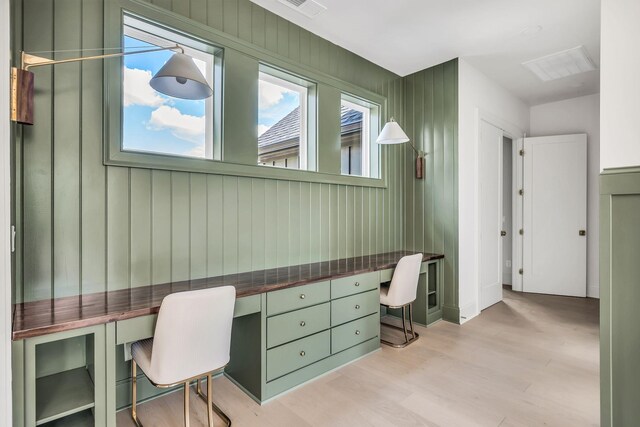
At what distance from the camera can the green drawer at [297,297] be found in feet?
7.13

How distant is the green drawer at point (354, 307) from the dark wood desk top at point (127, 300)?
22 centimetres

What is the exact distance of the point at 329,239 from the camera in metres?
3.25

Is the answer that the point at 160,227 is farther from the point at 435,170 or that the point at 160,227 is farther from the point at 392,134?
the point at 435,170

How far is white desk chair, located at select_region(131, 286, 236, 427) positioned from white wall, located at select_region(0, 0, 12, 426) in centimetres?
54

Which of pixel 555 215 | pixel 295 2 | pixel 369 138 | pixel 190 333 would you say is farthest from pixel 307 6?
pixel 555 215

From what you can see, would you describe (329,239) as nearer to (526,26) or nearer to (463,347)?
(463,347)

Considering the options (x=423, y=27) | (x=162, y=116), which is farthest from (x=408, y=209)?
(x=162, y=116)

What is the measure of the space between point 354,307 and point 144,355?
156 centimetres

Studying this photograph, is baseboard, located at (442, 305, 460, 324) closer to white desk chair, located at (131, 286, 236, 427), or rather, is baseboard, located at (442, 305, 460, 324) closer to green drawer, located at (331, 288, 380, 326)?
green drawer, located at (331, 288, 380, 326)

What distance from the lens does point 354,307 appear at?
273 cm

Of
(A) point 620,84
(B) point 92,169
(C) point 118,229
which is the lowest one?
(C) point 118,229

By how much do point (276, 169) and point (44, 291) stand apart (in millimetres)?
1690

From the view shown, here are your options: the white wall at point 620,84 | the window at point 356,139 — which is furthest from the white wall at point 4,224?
the window at point 356,139

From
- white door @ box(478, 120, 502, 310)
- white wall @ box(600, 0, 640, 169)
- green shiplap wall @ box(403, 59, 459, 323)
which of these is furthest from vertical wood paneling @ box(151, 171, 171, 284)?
white door @ box(478, 120, 502, 310)
